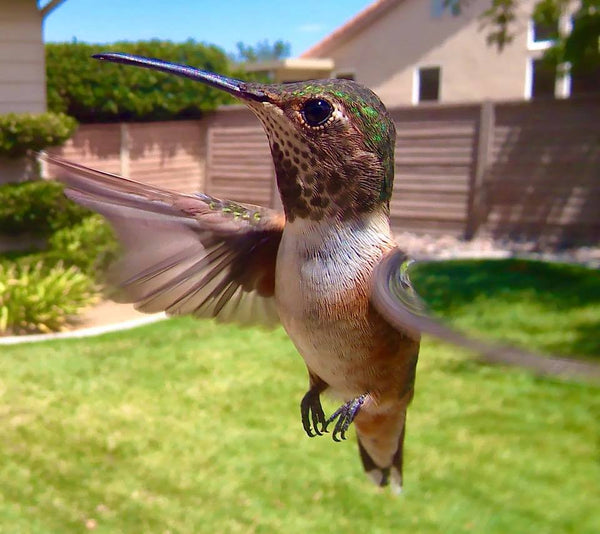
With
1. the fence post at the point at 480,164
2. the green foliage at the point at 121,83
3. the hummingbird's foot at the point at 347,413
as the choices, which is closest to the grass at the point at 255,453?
the hummingbird's foot at the point at 347,413

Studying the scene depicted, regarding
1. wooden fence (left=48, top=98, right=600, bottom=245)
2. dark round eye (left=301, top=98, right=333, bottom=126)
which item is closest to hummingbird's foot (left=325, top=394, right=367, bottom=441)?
dark round eye (left=301, top=98, right=333, bottom=126)

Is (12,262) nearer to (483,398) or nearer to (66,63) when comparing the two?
(66,63)

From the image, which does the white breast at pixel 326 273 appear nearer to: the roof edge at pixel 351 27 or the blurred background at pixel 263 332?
the blurred background at pixel 263 332

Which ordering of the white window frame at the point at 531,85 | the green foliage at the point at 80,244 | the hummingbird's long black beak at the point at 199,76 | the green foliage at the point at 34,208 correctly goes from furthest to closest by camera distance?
1. the white window frame at the point at 531,85
2. the green foliage at the point at 80,244
3. the green foliage at the point at 34,208
4. the hummingbird's long black beak at the point at 199,76

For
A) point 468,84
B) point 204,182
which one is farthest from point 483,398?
point 468,84

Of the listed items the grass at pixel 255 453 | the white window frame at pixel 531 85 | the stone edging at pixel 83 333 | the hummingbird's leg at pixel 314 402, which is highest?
the white window frame at pixel 531 85

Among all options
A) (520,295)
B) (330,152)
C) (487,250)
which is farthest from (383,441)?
(487,250)

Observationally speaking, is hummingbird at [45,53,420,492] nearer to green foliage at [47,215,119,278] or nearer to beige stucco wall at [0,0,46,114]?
green foliage at [47,215,119,278]
